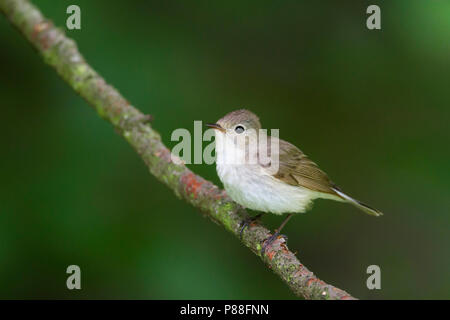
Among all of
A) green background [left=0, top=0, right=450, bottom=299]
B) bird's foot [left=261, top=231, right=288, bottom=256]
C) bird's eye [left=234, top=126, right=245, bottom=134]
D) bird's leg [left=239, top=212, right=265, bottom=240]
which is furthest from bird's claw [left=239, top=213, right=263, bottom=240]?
green background [left=0, top=0, right=450, bottom=299]

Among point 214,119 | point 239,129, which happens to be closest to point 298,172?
point 239,129

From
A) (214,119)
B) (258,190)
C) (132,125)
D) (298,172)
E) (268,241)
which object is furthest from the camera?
(214,119)

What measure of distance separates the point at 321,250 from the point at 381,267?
562mm

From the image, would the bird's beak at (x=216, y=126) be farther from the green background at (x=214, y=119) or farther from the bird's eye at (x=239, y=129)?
the green background at (x=214, y=119)

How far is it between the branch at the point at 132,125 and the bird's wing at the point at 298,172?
391 millimetres

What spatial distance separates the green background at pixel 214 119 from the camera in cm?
377

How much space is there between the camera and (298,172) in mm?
3473

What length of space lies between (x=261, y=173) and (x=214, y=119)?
48.8 inches

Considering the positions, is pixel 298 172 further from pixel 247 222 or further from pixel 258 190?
pixel 247 222

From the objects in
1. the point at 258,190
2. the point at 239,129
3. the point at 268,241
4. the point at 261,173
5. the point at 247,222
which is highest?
the point at 239,129

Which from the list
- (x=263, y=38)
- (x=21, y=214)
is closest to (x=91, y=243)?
(x=21, y=214)

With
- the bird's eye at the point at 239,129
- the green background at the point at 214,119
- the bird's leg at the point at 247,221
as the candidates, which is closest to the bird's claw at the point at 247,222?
the bird's leg at the point at 247,221

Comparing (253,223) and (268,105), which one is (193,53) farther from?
(253,223)

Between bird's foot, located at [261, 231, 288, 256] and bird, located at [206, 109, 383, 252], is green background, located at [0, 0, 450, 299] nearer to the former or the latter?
bird, located at [206, 109, 383, 252]
